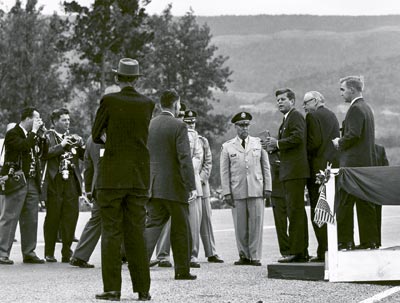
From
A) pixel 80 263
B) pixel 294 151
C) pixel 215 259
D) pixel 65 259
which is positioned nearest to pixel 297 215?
pixel 294 151

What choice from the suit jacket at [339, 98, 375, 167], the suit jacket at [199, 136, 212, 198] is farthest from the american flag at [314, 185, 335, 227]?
the suit jacket at [199, 136, 212, 198]

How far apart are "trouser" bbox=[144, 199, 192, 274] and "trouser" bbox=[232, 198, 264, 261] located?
2465 mm

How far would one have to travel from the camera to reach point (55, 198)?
1455 cm

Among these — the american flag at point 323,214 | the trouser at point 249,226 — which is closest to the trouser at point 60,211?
the trouser at point 249,226

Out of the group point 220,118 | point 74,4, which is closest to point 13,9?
point 74,4

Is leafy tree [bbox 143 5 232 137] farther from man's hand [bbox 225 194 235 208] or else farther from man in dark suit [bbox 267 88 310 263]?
man in dark suit [bbox 267 88 310 263]

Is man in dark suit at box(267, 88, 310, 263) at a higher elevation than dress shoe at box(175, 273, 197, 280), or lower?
higher

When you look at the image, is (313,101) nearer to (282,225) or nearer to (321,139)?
(321,139)

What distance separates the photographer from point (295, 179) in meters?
12.7

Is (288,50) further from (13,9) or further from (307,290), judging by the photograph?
(307,290)

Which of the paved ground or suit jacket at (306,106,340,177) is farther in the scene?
suit jacket at (306,106,340,177)

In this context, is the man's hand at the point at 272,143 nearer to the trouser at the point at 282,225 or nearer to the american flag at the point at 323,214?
the trouser at the point at 282,225

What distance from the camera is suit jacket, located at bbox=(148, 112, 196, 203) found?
11.5 metres

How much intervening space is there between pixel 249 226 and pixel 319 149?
A: 1.73 m
